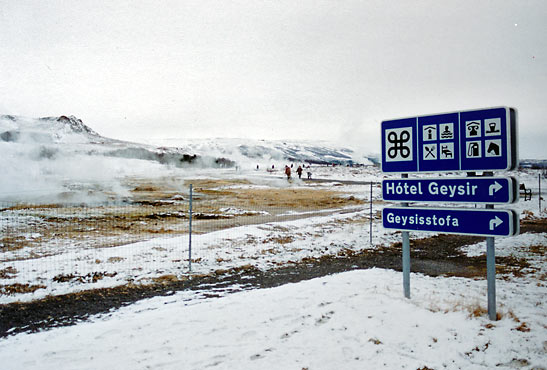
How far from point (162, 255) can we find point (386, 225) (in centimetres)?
641

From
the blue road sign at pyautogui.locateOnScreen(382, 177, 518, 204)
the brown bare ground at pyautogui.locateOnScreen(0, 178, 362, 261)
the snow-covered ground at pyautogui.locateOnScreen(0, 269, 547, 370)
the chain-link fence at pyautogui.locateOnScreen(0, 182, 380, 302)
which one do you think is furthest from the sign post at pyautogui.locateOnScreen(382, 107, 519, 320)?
the brown bare ground at pyautogui.locateOnScreen(0, 178, 362, 261)

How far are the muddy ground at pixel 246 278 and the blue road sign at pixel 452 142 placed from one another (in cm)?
337

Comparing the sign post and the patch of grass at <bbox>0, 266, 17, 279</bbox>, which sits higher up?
the sign post

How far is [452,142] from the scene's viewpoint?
5535mm

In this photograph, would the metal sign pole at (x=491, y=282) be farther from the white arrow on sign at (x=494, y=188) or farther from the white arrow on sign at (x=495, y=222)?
the white arrow on sign at (x=494, y=188)

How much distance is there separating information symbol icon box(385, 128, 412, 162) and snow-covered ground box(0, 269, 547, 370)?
7.58ft

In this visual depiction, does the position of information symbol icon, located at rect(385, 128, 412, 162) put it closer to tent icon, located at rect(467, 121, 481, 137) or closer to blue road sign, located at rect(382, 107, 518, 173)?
blue road sign, located at rect(382, 107, 518, 173)

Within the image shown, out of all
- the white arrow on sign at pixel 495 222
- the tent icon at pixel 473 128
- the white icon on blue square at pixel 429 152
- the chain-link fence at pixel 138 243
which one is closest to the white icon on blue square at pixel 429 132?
the white icon on blue square at pixel 429 152

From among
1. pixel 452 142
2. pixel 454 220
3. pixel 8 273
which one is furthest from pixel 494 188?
pixel 8 273

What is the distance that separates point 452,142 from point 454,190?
0.74 meters

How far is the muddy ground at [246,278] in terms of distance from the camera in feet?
19.3

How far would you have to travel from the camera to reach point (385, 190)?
20.6ft

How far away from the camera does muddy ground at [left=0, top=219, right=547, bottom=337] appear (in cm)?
589

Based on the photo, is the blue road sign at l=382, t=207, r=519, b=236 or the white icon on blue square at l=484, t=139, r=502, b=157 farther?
the white icon on blue square at l=484, t=139, r=502, b=157
